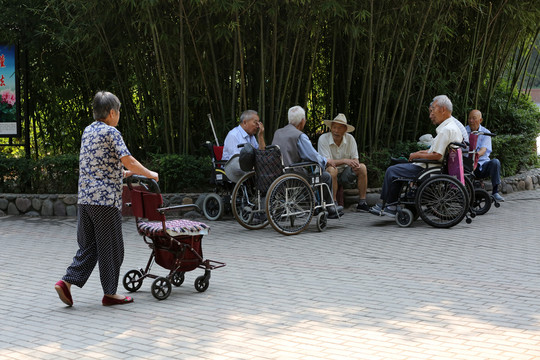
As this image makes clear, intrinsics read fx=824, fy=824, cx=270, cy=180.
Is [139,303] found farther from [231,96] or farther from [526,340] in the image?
[231,96]

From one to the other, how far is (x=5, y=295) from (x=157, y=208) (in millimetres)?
1229

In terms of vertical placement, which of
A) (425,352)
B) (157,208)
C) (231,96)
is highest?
(231,96)

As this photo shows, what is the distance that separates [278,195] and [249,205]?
46 centimetres

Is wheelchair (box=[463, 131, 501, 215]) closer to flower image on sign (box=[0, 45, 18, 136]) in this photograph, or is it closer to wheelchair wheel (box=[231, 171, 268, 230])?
wheelchair wheel (box=[231, 171, 268, 230])

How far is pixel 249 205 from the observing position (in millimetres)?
8273

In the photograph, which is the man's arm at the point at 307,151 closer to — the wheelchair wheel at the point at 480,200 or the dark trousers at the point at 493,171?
the wheelchair wheel at the point at 480,200

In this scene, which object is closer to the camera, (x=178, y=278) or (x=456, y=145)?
(x=178, y=278)

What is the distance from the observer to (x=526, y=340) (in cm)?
413

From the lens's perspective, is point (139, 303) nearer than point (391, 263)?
Yes

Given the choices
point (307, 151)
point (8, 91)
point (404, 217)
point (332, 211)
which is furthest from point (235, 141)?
point (8, 91)

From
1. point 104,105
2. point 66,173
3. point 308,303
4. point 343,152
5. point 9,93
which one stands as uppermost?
point 9,93

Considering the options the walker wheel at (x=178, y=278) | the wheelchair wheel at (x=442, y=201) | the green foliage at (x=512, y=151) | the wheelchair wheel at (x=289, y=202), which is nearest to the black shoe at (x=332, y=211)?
the wheelchair wheel at (x=289, y=202)

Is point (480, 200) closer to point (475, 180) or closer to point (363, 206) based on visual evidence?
point (475, 180)

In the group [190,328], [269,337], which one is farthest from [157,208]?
[269,337]
